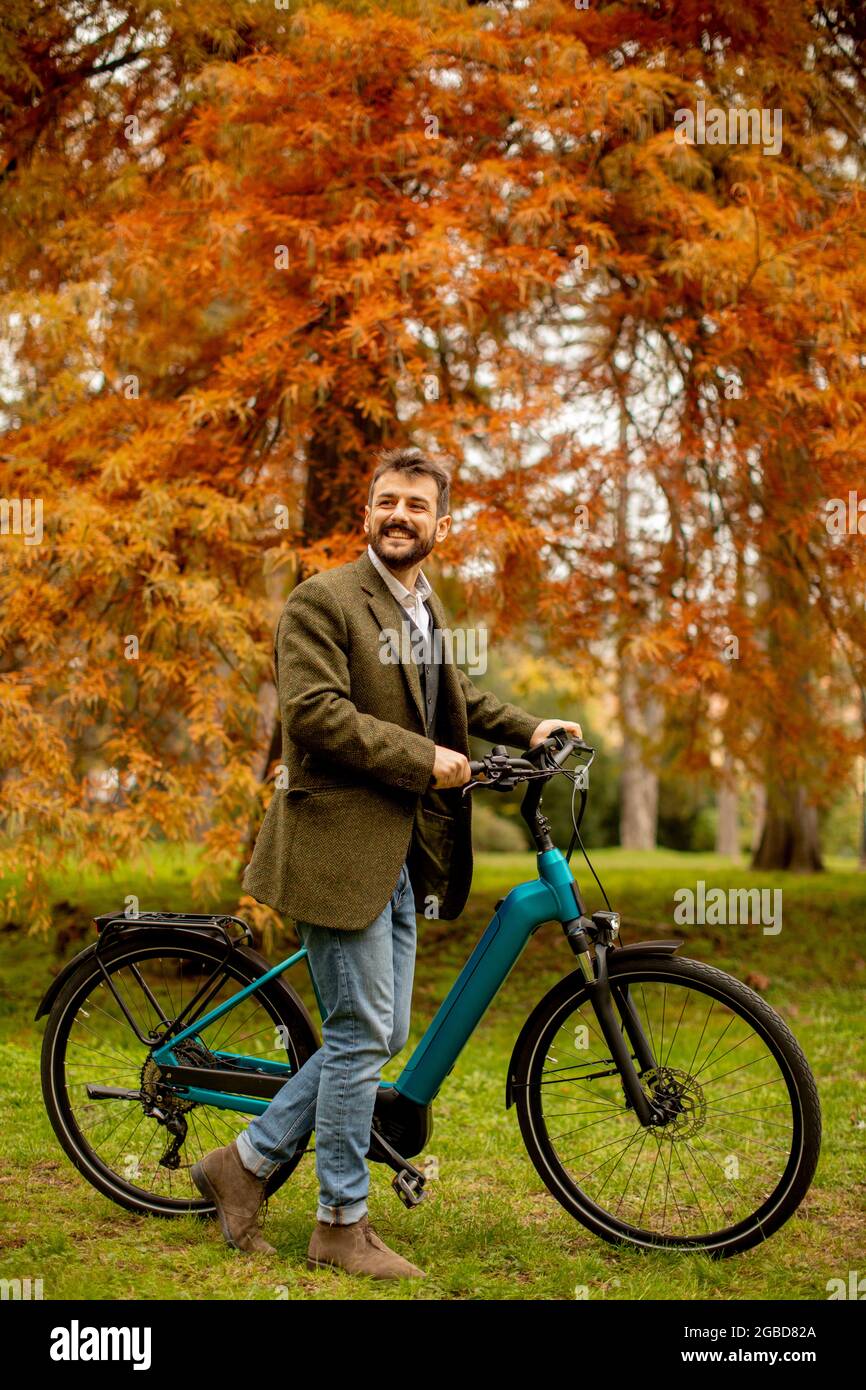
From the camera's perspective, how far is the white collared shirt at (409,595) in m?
2.80

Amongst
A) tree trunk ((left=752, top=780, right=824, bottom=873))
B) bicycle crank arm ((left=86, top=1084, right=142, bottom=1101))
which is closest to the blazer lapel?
bicycle crank arm ((left=86, top=1084, right=142, bottom=1101))

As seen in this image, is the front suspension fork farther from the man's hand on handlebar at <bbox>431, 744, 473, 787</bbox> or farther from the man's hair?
the man's hair

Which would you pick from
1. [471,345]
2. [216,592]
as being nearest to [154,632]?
[216,592]

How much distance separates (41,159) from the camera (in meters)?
5.40

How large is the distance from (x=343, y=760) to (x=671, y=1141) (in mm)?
1182

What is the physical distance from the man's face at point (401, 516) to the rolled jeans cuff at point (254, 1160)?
1399 millimetres

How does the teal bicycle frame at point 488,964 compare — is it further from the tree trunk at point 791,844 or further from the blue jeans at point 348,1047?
the tree trunk at point 791,844

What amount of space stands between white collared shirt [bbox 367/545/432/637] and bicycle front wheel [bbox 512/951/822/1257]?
902 millimetres

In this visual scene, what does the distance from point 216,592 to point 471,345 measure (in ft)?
6.08

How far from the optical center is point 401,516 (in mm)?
2752

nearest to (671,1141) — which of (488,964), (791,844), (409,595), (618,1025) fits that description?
(618,1025)

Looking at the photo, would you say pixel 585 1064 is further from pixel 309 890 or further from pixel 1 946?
pixel 1 946

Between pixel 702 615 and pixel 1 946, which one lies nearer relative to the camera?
pixel 702 615

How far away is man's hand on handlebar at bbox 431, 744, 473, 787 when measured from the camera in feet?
8.45
